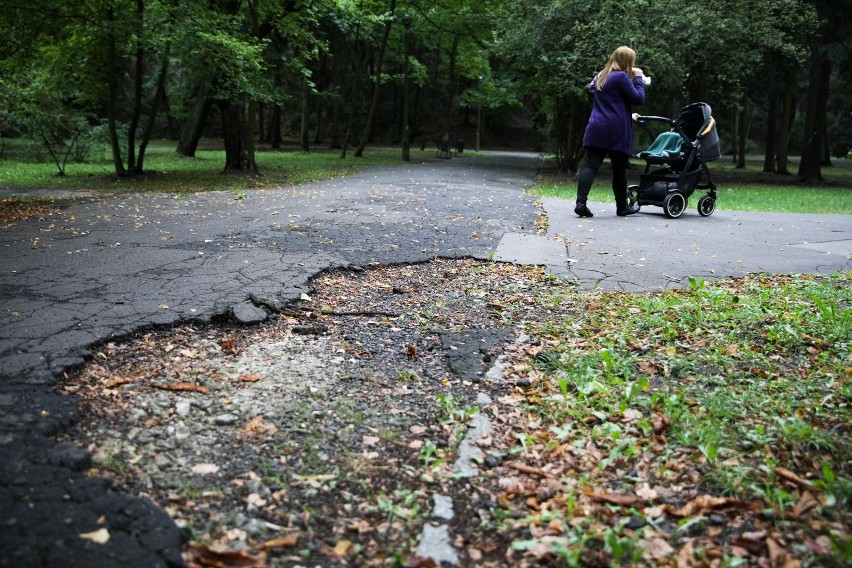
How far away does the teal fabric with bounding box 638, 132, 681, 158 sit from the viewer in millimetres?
8984

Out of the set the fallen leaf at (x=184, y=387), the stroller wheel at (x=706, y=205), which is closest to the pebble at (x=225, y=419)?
the fallen leaf at (x=184, y=387)

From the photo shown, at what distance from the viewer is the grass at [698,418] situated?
7.73 feet

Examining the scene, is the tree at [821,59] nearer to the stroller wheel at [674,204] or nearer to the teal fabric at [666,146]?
the teal fabric at [666,146]

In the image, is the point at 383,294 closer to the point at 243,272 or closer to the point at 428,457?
the point at 243,272

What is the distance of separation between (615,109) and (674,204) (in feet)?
6.04

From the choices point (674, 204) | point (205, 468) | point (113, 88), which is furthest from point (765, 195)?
point (205, 468)

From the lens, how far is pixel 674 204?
9.25 metres

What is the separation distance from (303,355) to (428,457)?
1.29m

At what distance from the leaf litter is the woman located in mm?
4172

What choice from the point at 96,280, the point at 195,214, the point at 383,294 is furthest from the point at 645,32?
the point at 96,280

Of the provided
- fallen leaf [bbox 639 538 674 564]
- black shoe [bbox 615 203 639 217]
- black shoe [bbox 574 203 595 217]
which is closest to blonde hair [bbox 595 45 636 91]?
black shoe [bbox 574 203 595 217]

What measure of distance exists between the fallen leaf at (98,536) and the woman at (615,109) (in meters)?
7.53

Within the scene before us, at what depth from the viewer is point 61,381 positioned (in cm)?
321

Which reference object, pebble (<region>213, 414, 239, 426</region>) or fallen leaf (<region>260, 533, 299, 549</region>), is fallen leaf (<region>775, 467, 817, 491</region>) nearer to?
fallen leaf (<region>260, 533, 299, 549</region>)
